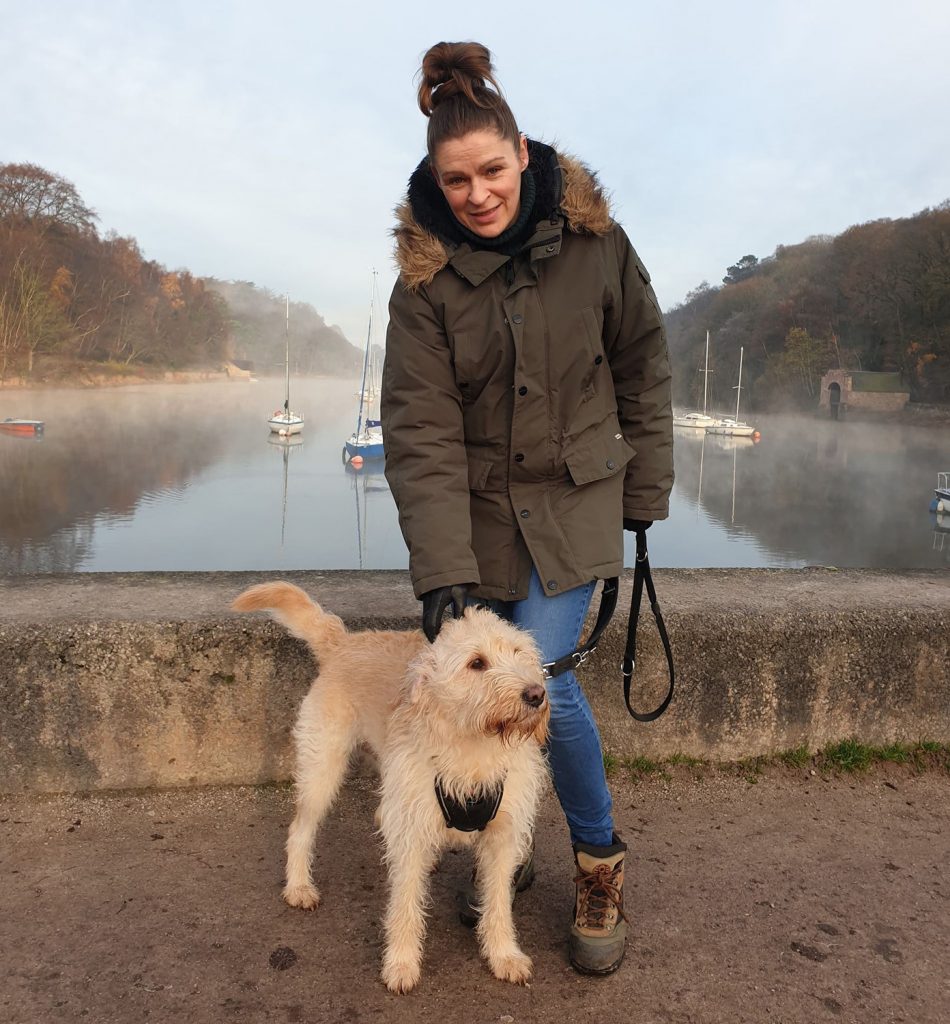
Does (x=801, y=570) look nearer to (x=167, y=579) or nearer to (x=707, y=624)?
(x=707, y=624)

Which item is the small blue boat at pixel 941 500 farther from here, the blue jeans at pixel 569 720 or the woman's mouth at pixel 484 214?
the woman's mouth at pixel 484 214

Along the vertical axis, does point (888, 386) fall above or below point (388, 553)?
above

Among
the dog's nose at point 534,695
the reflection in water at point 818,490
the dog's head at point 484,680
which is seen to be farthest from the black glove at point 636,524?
the reflection in water at point 818,490

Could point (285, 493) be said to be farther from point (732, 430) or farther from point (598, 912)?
point (732, 430)

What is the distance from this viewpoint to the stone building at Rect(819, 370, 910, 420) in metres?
70.1

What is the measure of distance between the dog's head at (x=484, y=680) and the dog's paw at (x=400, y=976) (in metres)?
0.78

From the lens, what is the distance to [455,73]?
231 centimetres

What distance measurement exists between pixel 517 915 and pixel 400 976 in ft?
1.87

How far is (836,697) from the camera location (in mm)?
3809

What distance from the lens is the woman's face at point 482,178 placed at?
2.28 meters

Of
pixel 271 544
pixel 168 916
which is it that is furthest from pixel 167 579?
pixel 271 544

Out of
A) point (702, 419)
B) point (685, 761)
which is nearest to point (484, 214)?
point (685, 761)

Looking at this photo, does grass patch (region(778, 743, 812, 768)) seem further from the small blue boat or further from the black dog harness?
the small blue boat

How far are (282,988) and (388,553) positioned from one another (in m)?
26.2
